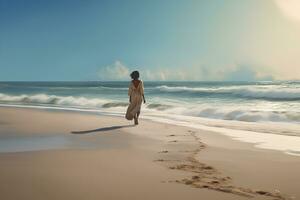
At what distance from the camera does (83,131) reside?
35.5 feet

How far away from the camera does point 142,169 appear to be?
5707 millimetres

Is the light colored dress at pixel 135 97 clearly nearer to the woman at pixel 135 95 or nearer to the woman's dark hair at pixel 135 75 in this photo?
the woman at pixel 135 95

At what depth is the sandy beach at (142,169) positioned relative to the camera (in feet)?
14.6

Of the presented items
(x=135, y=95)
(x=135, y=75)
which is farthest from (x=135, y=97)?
(x=135, y=75)

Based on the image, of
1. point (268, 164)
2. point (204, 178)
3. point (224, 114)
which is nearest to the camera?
point (204, 178)

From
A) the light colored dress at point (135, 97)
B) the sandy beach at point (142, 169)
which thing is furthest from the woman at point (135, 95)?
the sandy beach at point (142, 169)

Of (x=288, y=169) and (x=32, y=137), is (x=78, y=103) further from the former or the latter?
(x=288, y=169)

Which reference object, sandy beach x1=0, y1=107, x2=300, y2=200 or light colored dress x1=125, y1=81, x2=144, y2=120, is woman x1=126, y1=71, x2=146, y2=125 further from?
sandy beach x1=0, y1=107, x2=300, y2=200

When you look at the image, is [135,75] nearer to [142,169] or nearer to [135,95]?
[135,95]

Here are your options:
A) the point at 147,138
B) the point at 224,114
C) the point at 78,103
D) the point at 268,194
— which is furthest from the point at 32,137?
the point at 78,103

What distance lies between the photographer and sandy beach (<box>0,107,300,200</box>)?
14.6 feet

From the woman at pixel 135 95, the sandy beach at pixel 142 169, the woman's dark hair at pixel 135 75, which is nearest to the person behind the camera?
the sandy beach at pixel 142 169

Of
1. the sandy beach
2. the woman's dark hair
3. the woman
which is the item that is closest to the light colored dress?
the woman

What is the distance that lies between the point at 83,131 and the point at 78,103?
68.3ft
